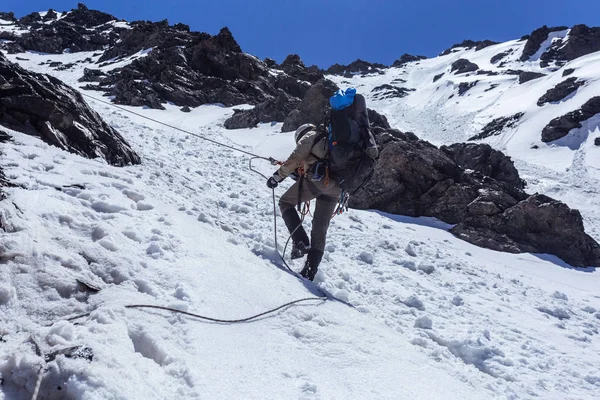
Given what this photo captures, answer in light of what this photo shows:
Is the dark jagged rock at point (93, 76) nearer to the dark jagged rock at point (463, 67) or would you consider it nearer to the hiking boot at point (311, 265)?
the hiking boot at point (311, 265)

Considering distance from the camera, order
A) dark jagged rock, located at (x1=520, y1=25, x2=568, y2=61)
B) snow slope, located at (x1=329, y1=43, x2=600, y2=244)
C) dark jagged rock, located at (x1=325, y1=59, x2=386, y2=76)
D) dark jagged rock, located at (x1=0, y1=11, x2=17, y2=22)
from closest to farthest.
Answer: snow slope, located at (x1=329, y1=43, x2=600, y2=244) < dark jagged rock, located at (x1=520, y1=25, x2=568, y2=61) < dark jagged rock, located at (x1=0, y1=11, x2=17, y2=22) < dark jagged rock, located at (x1=325, y1=59, x2=386, y2=76)

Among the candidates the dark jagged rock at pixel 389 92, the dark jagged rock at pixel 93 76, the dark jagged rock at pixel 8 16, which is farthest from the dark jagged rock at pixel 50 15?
the dark jagged rock at pixel 389 92

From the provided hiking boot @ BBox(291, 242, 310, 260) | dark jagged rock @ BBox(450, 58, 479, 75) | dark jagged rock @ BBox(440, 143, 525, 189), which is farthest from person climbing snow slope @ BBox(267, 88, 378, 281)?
dark jagged rock @ BBox(450, 58, 479, 75)

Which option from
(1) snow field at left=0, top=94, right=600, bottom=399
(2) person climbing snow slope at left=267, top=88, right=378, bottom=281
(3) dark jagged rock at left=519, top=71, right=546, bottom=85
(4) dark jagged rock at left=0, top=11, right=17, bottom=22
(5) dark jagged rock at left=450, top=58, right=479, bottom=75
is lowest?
(1) snow field at left=0, top=94, right=600, bottom=399

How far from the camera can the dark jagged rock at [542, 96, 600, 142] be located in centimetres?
3350

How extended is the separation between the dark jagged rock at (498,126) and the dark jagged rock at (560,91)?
3.26 m

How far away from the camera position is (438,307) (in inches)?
230

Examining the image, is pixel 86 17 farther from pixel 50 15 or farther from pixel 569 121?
pixel 569 121

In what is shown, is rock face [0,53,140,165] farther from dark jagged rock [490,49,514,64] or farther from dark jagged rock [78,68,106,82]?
dark jagged rock [490,49,514,64]

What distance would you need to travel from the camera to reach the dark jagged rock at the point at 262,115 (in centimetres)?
2939

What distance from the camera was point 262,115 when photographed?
30891mm

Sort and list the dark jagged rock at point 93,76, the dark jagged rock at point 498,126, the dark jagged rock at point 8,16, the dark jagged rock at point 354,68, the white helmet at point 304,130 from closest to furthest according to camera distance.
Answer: the white helmet at point 304,130 → the dark jagged rock at point 498,126 → the dark jagged rock at point 93,76 → the dark jagged rock at point 8,16 → the dark jagged rock at point 354,68

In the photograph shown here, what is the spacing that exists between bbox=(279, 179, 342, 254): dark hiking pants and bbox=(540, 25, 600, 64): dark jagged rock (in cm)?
7892

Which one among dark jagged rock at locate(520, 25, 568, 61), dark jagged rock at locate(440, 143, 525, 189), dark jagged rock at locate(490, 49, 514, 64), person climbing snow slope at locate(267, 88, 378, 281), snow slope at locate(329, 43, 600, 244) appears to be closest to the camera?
person climbing snow slope at locate(267, 88, 378, 281)
